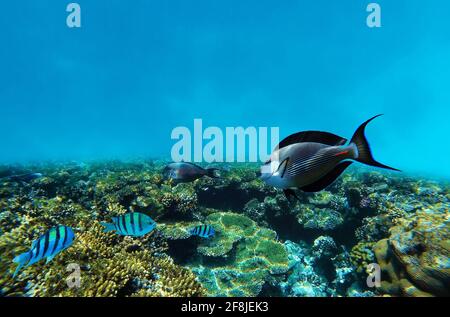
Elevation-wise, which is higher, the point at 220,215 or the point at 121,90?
the point at 121,90

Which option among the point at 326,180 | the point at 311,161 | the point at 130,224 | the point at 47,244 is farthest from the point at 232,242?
the point at 311,161

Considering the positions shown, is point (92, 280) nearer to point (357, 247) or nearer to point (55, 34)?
point (357, 247)

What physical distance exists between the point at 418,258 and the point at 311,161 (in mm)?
4430

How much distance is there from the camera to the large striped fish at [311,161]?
153cm

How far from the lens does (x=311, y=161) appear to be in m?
1.58

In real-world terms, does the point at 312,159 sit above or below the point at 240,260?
above

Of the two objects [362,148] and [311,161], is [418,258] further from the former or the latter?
[311,161]

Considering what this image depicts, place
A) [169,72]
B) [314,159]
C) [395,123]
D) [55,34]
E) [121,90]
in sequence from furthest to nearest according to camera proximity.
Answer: [121,90] → [395,123] → [169,72] → [55,34] → [314,159]

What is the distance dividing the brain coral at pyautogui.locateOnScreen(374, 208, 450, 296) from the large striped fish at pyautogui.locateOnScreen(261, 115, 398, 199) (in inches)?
160

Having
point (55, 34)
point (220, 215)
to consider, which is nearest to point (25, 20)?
point (55, 34)
